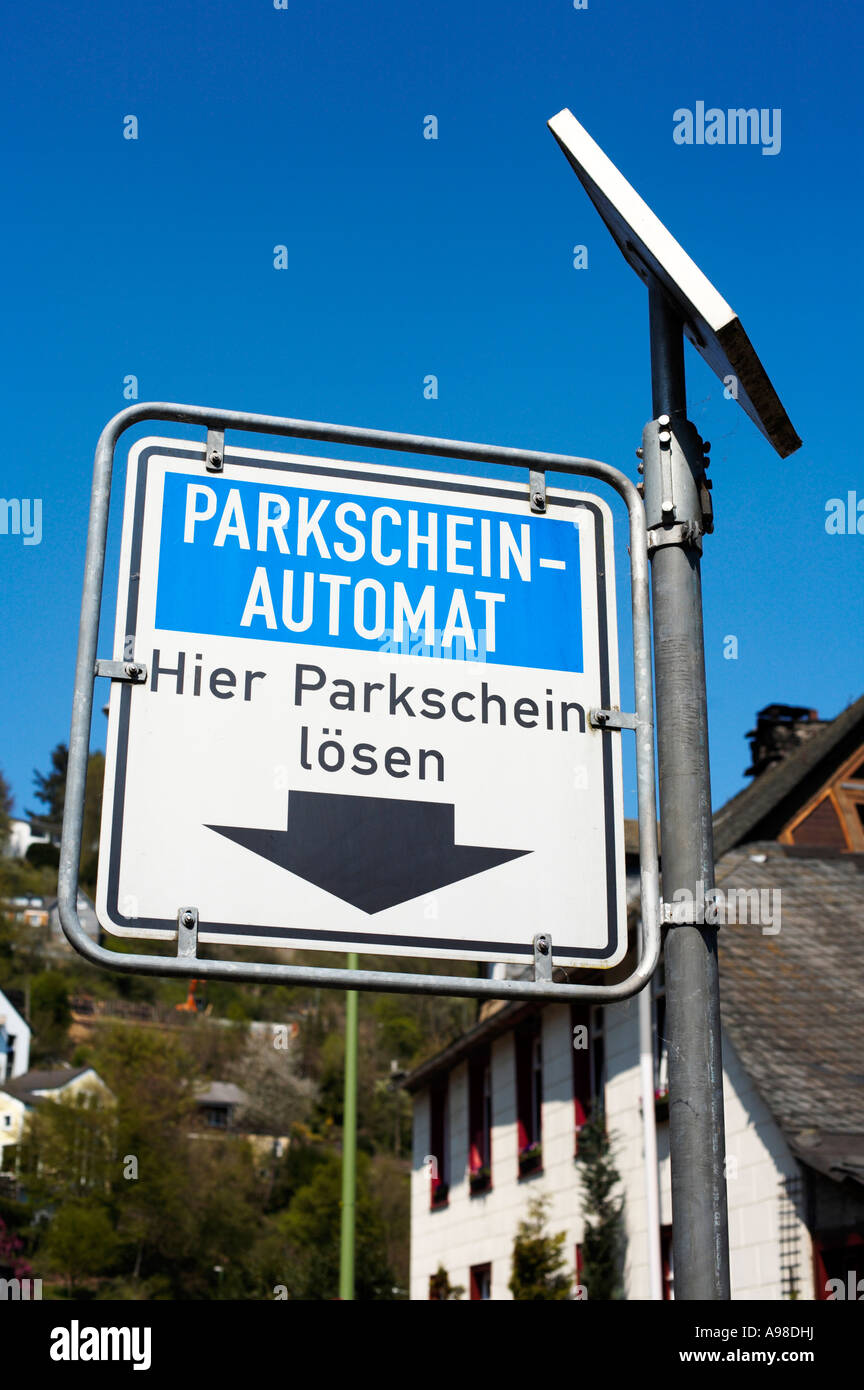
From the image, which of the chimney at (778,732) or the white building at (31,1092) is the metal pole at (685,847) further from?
the white building at (31,1092)

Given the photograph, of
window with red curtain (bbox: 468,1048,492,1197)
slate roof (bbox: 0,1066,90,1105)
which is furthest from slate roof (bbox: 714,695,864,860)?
slate roof (bbox: 0,1066,90,1105)

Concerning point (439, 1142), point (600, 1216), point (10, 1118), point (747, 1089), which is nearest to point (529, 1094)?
point (600, 1216)

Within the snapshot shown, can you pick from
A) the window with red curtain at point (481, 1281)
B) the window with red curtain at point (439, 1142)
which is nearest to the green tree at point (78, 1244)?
the window with red curtain at point (439, 1142)

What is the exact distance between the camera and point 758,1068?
17.1 meters

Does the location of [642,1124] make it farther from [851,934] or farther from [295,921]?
[295,921]

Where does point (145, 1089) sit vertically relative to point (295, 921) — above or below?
above

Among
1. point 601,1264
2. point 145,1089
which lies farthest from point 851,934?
point 145,1089

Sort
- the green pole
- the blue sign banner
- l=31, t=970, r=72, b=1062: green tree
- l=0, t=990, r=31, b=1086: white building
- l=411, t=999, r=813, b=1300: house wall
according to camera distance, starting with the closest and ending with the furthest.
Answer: the blue sign banner
l=411, t=999, r=813, b=1300: house wall
the green pole
l=0, t=990, r=31, b=1086: white building
l=31, t=970, r=72, b=1062: green tree

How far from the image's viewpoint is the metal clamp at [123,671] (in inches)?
116

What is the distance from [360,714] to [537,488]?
2.39 ft

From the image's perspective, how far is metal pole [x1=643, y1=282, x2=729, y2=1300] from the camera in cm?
275

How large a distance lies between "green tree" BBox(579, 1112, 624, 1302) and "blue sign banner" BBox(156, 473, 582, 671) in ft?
60.5

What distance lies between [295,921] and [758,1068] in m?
15.2

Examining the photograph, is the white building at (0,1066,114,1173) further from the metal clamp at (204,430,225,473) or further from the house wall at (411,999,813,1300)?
the metal clamp at (204,430,225,473)
